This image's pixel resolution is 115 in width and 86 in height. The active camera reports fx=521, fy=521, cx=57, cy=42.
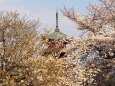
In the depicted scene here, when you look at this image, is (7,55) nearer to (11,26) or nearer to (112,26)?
(11,26)

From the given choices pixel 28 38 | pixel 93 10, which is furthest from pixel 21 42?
pixel 93 10

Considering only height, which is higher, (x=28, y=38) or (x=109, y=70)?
(x=28, y=38)

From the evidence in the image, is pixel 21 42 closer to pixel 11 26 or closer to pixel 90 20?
pixel 11 26

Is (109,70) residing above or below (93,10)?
below

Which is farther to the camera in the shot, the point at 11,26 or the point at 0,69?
the point at 11,26

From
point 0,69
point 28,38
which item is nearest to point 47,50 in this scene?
point 28,38

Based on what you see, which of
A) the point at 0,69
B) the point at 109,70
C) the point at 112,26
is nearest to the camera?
the point at 0,69

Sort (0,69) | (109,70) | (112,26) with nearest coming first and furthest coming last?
(0,69) → (109,70) → (112,26)

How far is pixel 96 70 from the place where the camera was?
30.7m

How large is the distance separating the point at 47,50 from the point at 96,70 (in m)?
3.21

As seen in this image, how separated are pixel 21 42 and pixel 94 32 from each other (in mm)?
5485

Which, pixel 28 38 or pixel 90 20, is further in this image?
pixel 90 20

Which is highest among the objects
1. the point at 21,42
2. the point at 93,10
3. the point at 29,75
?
the point at 93,10

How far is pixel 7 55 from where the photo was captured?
29.5 m
